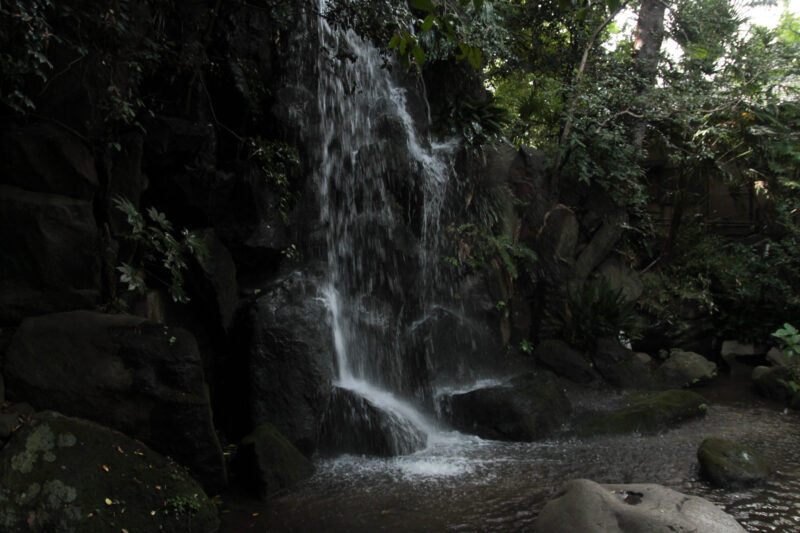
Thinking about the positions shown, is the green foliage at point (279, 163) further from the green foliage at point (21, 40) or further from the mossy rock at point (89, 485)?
the mossy rock at point (89, 485)

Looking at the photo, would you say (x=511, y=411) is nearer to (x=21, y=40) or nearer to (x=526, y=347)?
(x=526, y=347)

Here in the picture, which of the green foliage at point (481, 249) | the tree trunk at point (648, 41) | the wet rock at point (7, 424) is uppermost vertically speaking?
the tree trunk at point (648, 41)

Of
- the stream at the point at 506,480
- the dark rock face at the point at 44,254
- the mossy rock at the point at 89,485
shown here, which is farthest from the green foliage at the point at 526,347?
the dark rock face at the point at 44,254

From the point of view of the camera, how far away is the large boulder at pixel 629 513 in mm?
3625

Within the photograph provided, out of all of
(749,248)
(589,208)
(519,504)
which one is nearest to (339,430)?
(519,504)

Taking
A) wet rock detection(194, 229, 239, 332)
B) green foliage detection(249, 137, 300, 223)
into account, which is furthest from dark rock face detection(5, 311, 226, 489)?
green foliage detection(249, 137, 300, 223)

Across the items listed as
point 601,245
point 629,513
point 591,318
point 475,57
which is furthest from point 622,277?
point 475,57

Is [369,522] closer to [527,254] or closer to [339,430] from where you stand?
[339,430]

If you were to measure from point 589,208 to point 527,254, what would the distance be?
2.52 meters

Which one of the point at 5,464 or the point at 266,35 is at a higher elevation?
the point at 266,35

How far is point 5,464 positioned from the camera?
3.63m

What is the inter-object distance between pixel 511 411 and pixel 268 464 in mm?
3073

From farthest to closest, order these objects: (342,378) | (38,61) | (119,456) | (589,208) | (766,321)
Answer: (589,208)
(766,321)
(342,378)
(38,61)
(119,456)

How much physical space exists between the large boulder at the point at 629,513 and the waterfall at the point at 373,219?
3.16m
